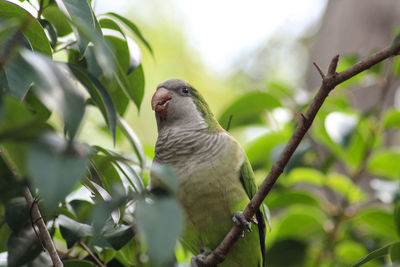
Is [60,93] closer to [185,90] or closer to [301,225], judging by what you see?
[185,90]

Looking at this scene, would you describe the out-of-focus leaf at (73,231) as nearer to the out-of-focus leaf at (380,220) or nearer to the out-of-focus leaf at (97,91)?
the out-of-focus leaf at (97,91)

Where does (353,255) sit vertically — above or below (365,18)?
below

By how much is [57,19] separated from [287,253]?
146 cm

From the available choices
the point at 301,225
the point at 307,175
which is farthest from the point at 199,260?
the point at 307,175

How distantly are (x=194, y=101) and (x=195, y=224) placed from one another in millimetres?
522

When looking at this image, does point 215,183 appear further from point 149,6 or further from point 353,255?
point 149,6

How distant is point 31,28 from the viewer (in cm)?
114

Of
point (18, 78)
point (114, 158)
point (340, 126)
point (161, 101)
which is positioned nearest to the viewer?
point (114, 158)

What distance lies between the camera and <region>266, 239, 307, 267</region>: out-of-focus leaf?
2232mm

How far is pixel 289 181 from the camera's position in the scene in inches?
102

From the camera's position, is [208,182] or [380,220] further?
[380,220]

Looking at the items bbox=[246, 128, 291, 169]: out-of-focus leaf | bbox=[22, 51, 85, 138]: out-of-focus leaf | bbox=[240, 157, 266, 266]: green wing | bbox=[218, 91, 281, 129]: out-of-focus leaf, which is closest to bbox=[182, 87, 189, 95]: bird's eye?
bbox=[218, 91, 281, 129]: out-of-focus leaf

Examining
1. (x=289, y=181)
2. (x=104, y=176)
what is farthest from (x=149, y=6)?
(x=104, y=176)

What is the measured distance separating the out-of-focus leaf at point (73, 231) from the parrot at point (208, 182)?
0.28 meters
